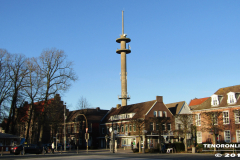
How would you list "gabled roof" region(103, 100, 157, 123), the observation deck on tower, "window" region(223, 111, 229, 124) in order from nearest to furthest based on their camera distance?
"window" region(223, 111, 229, 124)
"gabled roof" region(103, 100, 157, 123)
the observation deck on tower

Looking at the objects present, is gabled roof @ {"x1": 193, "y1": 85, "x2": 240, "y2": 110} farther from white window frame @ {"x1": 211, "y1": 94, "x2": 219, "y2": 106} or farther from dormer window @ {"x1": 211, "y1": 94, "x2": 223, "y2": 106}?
white window frame @ {"x1": 211, "y1": 94, "x2": 219, "y2": 106}

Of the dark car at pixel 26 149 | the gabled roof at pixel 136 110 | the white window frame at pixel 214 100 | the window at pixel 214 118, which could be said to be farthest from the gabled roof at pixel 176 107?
the dark car at pixel 26 149

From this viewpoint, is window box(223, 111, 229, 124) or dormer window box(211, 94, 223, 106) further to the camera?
dormer window box(211, 94, 223, 106)

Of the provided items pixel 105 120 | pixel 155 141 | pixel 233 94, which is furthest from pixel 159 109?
pixel 233 94

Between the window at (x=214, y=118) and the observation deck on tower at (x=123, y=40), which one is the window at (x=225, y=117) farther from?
the observation deck on tower at (x=123, y=40)

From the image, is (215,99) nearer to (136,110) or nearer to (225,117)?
(225,117)

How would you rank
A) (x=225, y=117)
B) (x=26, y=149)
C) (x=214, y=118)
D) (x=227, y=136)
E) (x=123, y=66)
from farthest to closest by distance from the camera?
(x=123, y=66) < (x=225, y=117) < (x=227, y=136) < (x=26, y=149) < (x=214, y=118)

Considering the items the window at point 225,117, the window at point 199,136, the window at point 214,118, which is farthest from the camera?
the window at point 199,136

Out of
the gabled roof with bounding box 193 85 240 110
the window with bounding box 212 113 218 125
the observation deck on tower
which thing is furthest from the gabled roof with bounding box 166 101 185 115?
the window with bounding box 212 113 218 125

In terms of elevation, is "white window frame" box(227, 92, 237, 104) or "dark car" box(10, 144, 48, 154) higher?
"white window frame" box(227, 92, 237, 104)

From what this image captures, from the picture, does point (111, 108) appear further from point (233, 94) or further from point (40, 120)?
point (233, 94)

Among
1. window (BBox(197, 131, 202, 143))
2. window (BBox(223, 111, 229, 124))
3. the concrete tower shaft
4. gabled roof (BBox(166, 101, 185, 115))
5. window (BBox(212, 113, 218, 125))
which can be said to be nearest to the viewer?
window (BBox(212, 113, 218, 125))

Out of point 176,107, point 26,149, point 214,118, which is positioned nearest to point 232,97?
point 214,118

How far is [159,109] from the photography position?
61.2 m
